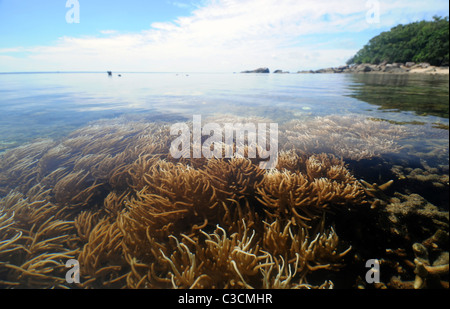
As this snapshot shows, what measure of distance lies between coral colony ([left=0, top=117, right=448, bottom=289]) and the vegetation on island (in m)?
68.3

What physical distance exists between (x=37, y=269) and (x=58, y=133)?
5.41 m

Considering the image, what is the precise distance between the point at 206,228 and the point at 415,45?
79.8m

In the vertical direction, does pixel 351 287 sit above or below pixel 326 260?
below

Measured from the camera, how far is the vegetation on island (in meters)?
44.9

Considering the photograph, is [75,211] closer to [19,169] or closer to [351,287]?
[19,169]

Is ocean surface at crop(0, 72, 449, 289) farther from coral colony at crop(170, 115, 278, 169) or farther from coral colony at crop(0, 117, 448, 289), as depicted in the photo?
coral colony at crop(170, 115, 278, 169)

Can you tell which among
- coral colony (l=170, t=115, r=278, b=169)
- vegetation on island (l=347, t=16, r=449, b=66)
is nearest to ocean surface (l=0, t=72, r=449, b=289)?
coral colony (l=170, t=115, r=278, b=169)

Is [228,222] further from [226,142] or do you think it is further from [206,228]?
[226,142]

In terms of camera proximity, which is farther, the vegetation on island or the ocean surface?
the vegetation on island

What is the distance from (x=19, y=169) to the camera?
373 cm

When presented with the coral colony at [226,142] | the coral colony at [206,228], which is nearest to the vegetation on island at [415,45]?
the coral colony at [226,142]

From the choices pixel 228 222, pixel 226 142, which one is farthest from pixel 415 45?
pixel 228 222

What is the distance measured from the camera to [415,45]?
52.1 meters
